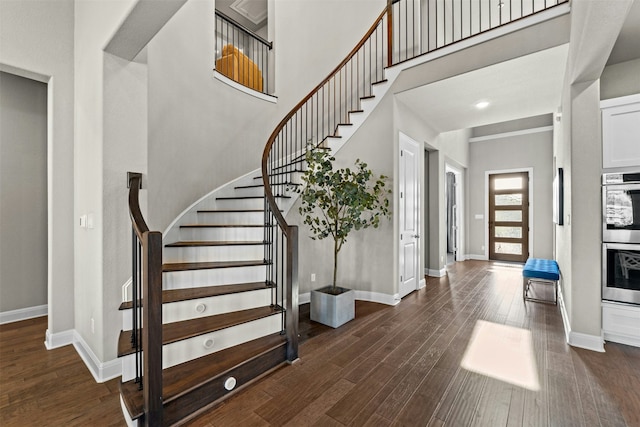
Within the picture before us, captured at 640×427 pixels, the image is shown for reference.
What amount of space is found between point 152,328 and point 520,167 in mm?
8200

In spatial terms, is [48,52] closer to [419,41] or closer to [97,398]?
[97,398]

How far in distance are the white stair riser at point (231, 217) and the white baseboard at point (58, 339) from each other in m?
1.73

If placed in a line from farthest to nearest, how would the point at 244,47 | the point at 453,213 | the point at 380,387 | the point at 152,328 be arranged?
1. the point at 453,213
2. the point at 244,47
3. the point at 380,387
4. the point at 152,328

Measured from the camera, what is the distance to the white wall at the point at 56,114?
267cm

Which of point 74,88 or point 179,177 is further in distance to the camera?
point 179,177

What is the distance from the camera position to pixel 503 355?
2539 millimetres

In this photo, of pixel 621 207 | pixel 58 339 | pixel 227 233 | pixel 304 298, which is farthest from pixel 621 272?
pixel 58 339

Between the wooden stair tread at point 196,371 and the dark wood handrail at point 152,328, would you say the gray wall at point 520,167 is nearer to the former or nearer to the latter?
the wooden stair tread at point 196,371

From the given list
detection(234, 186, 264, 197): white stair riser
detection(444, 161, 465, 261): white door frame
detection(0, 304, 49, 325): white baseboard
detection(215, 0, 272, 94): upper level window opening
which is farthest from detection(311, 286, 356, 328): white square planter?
detection(444, 161, 465, 261): white door frame

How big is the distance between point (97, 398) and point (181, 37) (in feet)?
13.2

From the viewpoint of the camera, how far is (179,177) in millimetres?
3820

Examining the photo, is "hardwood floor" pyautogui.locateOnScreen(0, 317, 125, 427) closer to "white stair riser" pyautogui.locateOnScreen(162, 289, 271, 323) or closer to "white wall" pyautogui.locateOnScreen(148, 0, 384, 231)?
"white stair riser" pyautogui.locateOnScreen(162, 289, 271, 323)

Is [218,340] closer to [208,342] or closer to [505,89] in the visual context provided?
[208,342]

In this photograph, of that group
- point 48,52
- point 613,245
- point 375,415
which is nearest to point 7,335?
point 48,52
